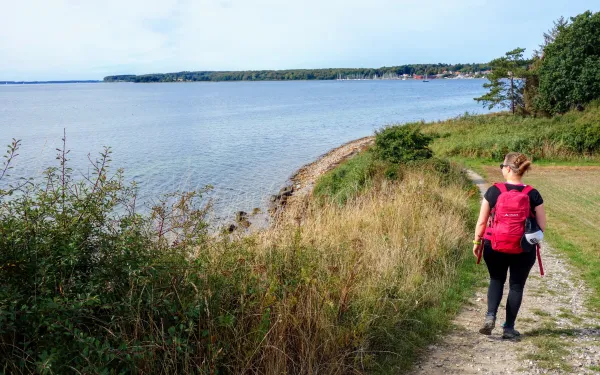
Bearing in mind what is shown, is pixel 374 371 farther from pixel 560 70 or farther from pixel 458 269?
pixel 560 70

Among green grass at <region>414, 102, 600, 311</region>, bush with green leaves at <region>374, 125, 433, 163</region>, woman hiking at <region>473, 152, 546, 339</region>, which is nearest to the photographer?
woman hiking at <region>473, 152, 546, 339</region>

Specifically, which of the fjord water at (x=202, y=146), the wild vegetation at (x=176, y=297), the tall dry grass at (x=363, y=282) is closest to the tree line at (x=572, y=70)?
A: the fjord water at (x=202, y=146)

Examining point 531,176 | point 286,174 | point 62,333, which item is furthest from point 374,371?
point 286,174

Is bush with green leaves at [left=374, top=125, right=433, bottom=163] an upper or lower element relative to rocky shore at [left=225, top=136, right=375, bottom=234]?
upper

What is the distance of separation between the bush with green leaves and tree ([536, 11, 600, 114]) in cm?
1851

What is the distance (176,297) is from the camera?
4.15m

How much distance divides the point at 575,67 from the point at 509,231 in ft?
108

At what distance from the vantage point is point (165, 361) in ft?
12.3

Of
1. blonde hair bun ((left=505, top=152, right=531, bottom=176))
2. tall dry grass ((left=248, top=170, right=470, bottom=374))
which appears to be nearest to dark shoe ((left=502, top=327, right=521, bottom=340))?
tall dry grass ((left=248, top=170, right=470, bottom=374))

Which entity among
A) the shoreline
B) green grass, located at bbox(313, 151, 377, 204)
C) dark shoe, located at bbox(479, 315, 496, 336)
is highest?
dark shoe, located at bbox(479, 315, 496, 336)

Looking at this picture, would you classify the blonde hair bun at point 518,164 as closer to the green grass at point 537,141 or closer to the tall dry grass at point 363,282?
the tall dry grass at point 363,282

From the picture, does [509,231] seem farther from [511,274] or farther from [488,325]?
[488,325]

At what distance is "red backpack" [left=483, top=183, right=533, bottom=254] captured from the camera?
16.7 feet

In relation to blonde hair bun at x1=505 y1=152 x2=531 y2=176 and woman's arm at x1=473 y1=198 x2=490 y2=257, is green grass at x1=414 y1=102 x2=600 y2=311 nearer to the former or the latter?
woman's arm at x1=473 y1=198 x2=490 y2=257
